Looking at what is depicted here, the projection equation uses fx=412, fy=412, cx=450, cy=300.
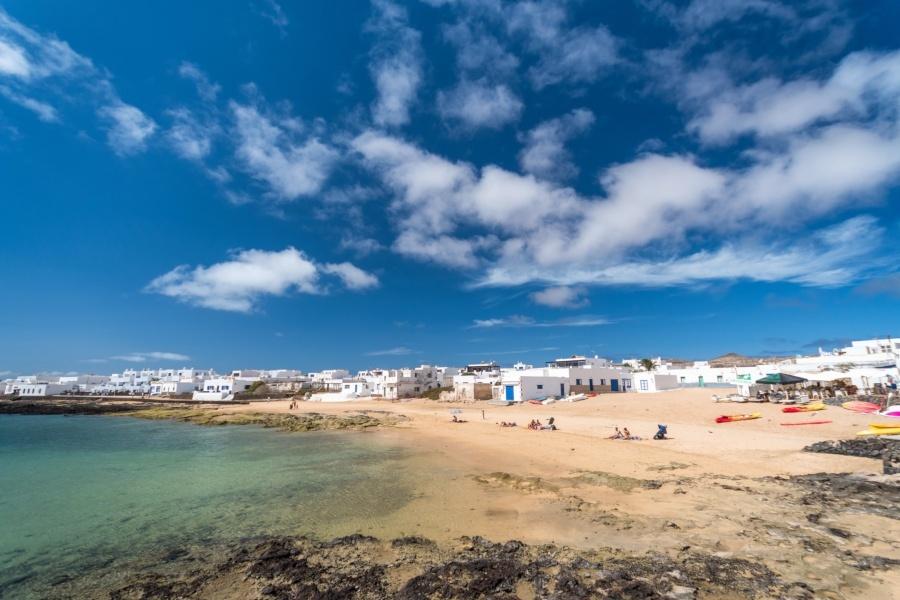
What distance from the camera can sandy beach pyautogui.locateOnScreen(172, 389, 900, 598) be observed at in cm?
803

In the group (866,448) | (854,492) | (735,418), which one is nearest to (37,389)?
(735,418)

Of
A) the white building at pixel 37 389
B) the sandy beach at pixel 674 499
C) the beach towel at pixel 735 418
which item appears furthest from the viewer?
the white building at pixel 37 389

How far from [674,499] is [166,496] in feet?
55.0

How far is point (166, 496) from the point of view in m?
14.7

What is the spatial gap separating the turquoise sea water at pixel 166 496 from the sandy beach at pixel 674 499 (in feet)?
7.02

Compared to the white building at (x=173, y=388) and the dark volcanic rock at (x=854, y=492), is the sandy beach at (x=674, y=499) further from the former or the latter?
the white building at (x=173, y=388)

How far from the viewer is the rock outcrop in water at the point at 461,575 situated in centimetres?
682

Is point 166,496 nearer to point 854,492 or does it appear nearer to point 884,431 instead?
point 854,492

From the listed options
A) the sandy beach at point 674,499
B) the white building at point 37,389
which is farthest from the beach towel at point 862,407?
the white building at point 37,389

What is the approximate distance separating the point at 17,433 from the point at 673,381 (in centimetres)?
7257

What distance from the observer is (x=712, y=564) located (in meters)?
7.47

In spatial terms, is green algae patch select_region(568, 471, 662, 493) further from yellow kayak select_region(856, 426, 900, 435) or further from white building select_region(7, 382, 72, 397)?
white building select_region(7, 382, 72, 397)

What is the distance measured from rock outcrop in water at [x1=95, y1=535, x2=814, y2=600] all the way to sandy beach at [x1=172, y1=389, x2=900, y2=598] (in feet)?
2.06

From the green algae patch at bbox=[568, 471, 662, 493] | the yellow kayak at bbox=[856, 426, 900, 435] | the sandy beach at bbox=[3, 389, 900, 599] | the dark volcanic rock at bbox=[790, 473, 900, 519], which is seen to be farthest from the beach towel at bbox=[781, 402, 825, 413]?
the green algae patch at bbox=[568, 471, 662, 493]
